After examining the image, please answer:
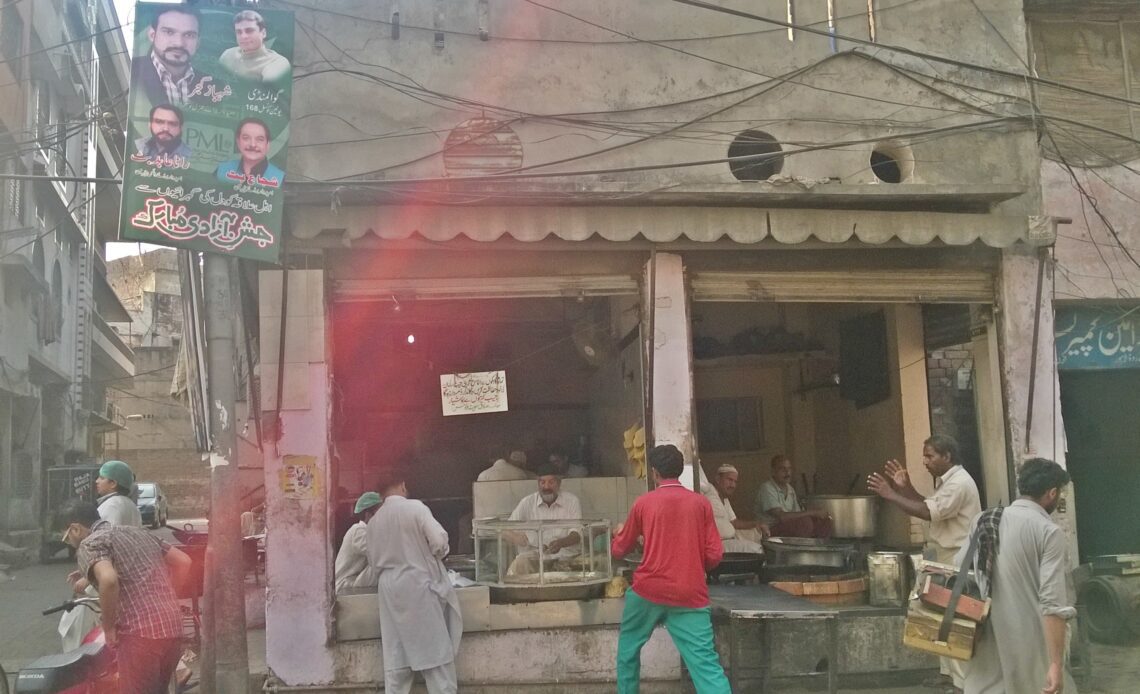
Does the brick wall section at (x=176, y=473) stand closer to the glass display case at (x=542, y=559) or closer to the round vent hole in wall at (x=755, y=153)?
the glass display case at (x=542, y=559)

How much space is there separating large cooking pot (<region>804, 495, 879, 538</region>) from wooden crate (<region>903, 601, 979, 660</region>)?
474cm

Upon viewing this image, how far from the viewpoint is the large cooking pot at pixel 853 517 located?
9578 mm

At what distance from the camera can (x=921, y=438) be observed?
9.94m

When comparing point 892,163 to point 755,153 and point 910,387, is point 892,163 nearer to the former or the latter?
point 755,153

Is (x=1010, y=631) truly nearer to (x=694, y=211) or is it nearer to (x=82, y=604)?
(x=694, y=211)

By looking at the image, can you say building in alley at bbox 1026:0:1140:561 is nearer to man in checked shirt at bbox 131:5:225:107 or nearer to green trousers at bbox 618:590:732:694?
green trousers at bbox 618:590:732:694

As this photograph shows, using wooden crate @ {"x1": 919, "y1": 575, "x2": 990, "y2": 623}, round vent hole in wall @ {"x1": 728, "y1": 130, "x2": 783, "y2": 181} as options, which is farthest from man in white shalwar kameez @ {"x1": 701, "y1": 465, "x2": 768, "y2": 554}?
wooden crate @ {"x1": 919, "y1": 575, "x2": 990, "y2": 623}

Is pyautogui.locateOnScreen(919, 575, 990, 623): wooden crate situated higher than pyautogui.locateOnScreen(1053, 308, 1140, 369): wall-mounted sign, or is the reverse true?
pyautogui.locateOnScreen(1053, 308, 1140, 369): wall-mounted sign

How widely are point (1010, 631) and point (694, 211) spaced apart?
3971 millimetres

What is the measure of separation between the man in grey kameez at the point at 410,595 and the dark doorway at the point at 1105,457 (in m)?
6.71

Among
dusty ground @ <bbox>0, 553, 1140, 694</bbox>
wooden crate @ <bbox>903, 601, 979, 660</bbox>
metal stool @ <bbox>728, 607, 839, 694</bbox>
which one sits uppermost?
wooden crate @ <bbox>903, 601, 979, 660</bbox>

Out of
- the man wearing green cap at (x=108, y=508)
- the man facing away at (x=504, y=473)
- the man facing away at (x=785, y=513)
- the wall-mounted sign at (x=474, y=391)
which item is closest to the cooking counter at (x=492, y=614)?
the wall-mounted sign at (x=474, y=391)

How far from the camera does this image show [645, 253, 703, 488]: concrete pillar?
7750 millimetres

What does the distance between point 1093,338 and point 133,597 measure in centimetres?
837
